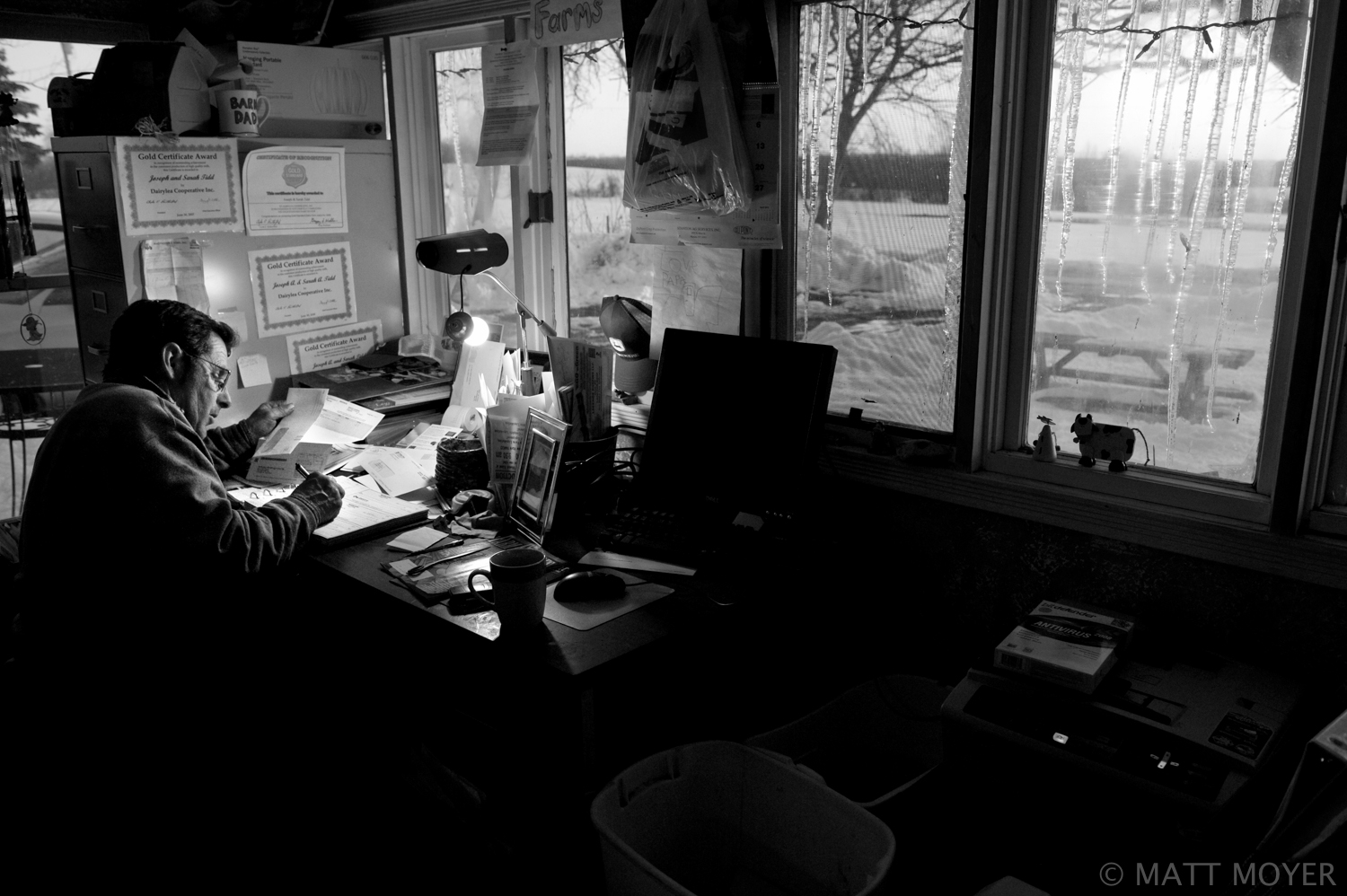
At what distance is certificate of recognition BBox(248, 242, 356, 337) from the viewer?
281 centimetres

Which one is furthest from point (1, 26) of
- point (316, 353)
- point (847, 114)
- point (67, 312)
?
point (847, 114)

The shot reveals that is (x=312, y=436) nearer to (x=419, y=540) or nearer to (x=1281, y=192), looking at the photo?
(x=419, y=540)

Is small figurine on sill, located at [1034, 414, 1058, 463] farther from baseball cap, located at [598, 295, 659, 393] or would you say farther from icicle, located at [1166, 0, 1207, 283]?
baseball cap, located at [598, 295, 659, 393]

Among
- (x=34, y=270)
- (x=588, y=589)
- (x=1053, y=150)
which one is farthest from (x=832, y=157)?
(x=34, y=270)

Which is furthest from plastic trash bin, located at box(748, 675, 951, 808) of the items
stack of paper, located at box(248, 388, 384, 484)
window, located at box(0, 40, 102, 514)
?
window, located at box(0, 40, 102, 514)

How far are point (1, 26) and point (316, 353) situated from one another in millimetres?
1280

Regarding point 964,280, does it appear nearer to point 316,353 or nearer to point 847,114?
point 847,114

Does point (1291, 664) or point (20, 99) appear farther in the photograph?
point (20, 99)

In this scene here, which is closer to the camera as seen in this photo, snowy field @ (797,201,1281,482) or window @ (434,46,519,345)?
snowy field @ (797,201,1281,482)

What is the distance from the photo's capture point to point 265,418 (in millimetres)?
2590

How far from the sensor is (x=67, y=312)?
10.1 feet

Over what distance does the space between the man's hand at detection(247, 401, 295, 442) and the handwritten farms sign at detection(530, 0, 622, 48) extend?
3.78 feet

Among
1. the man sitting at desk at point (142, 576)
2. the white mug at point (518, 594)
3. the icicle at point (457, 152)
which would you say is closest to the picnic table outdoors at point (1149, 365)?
the white mug at point (518, 594)

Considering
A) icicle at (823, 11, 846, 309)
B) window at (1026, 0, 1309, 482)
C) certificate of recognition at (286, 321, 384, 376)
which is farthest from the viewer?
certificate of recognition at (286, 321, 384, 376)
